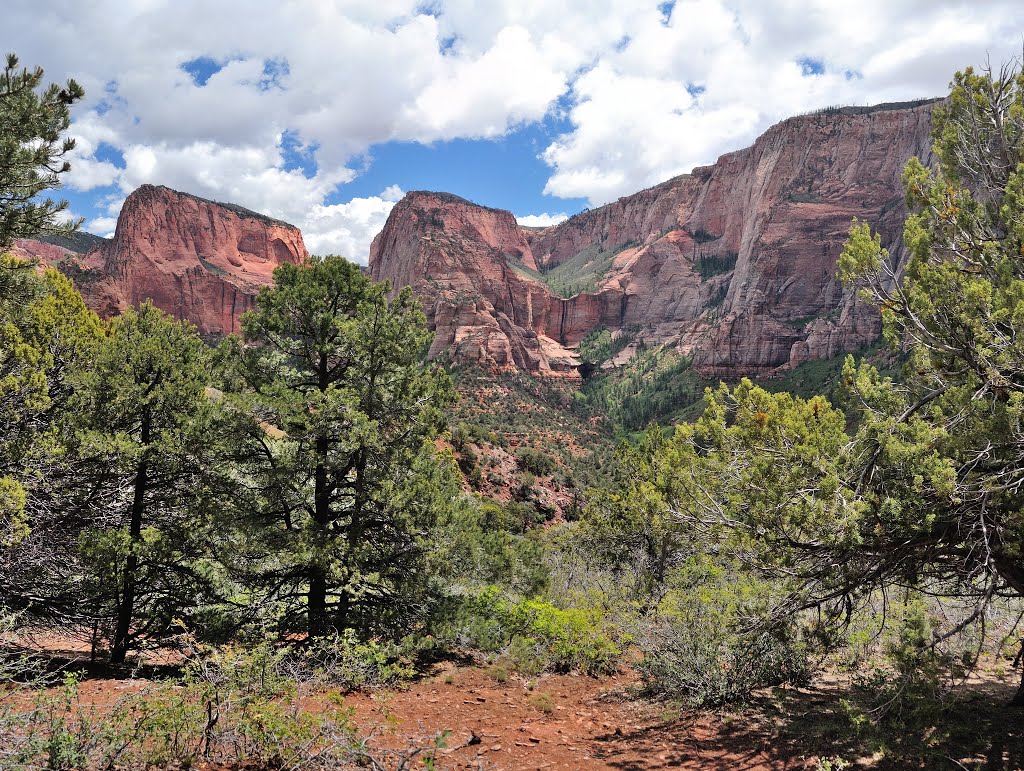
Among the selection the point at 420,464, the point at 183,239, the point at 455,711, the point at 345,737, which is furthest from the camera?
the point at 183,239

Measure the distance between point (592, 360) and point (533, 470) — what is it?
8607 cm

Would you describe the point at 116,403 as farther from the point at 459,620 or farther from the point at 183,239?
the point at 183,239

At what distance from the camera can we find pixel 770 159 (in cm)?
13000

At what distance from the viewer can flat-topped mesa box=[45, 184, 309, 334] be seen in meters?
114

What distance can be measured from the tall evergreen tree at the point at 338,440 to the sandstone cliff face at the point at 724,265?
67.9 metres

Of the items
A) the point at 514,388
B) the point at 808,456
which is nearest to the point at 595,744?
the point at 808,456

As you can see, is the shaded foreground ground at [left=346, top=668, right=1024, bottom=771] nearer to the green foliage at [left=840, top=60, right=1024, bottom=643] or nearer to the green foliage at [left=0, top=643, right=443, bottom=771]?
the green foliage at [left=0, top=643, right=443, bottom=771]

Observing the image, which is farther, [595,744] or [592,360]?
[592,360]

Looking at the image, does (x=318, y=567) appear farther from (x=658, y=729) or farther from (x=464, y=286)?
(x=464, y=286)

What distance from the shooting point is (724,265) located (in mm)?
142125

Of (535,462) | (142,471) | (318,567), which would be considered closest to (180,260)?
(535,462)

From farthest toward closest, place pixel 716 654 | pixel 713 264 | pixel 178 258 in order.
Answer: pixel 713 264
pixel 178 258
pixel 716 654

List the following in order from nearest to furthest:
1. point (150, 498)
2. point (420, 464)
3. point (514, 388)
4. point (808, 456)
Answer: point (808, 456) → point (420, 464) → point (150, 498) → point (514, 388)

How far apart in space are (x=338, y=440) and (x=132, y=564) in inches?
174
